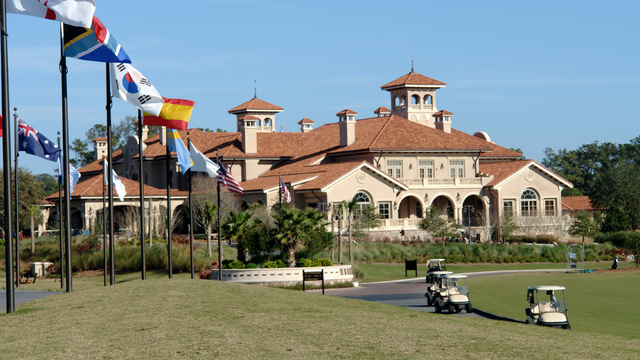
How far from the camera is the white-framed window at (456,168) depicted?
2549 inches

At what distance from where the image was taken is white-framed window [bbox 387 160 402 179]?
2451 inches

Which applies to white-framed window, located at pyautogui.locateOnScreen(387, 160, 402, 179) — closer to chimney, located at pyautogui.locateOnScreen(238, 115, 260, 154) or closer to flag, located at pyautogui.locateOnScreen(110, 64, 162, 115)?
chimney, located at pyautogui.locateOnScreen(238, 115, 260, 154)

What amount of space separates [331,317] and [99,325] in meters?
4.85

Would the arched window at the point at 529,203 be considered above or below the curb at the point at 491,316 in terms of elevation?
above

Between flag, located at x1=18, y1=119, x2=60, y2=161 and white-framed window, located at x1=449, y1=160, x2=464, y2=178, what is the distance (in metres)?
41.7

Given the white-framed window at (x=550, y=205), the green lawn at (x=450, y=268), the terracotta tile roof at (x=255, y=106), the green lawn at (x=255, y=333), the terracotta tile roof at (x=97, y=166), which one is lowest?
the green lawn at (x=450, y=268)

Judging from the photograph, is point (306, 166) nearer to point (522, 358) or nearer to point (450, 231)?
point (450, 231)

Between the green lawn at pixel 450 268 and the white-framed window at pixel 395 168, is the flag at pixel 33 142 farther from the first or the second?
the white-framed window at pixel 395 168

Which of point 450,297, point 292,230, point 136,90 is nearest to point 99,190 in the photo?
point 292,230

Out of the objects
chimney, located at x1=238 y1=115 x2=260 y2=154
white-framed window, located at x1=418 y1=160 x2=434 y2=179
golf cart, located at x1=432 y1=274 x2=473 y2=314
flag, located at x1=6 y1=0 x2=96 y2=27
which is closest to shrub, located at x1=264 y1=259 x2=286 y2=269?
golf cart, located at x1=432 y1=274 x2=473 y2=314

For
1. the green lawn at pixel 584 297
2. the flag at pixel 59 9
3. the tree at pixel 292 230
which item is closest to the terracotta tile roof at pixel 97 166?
the tree at pixel 292 230

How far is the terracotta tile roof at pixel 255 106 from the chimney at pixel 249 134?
11.4 m

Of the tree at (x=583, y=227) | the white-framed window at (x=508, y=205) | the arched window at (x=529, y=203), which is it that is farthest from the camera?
the arched window at (x=529, y=203)

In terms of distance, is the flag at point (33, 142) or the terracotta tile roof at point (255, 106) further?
the terracotta tile roof at point (255, 106)
